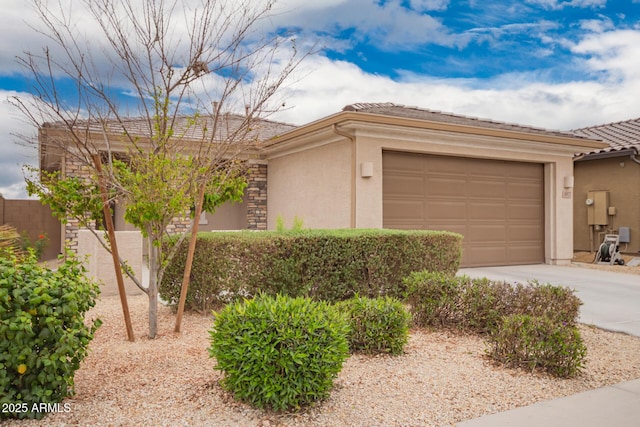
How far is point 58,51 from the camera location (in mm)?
4695

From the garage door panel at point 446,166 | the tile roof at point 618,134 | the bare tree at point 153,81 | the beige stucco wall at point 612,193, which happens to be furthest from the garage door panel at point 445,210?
the bare tree at point 153,81

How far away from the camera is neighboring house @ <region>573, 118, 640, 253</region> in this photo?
13.6 meters

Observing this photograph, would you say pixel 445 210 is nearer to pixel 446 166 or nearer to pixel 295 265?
pixel 446 166

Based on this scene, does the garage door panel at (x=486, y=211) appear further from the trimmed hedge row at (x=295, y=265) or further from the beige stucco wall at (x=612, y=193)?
the trimmed hedge row at (x=295, y=265)

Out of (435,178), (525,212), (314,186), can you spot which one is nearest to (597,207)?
(525,212)

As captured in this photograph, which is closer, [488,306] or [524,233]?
[488,306]

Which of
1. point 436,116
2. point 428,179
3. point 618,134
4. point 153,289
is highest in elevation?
point 618,134

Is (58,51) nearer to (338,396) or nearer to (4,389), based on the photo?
(4,389)

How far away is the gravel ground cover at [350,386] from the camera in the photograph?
10.1ft

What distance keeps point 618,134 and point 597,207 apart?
2.85 meters

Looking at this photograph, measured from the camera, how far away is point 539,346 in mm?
3992

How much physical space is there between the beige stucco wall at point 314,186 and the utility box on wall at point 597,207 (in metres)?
8.49

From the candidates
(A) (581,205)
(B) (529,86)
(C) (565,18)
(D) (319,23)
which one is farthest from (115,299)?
(A) (581,205)

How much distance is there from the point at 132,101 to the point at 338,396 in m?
3.52
